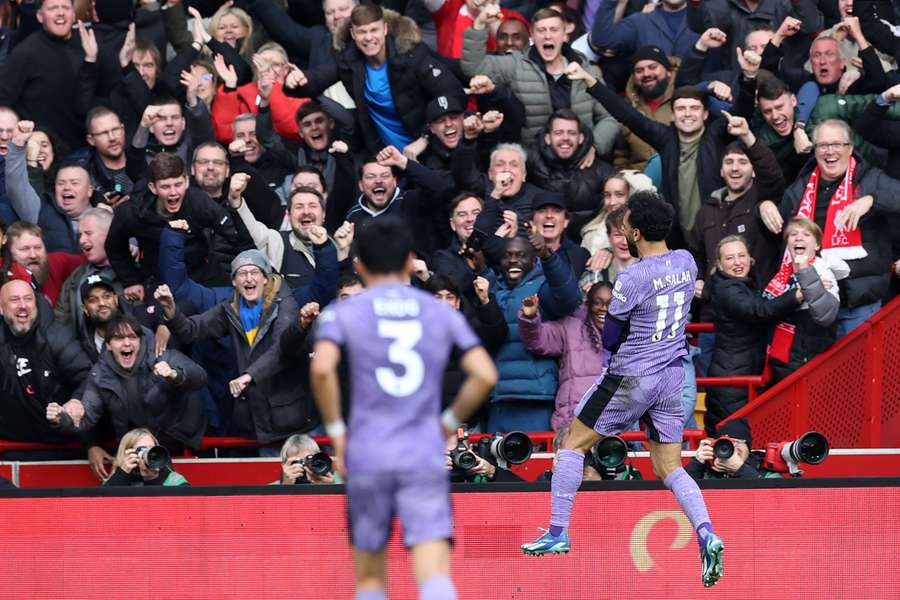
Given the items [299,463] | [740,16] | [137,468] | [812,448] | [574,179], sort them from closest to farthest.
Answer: [812,448]
[299,463]
[137,468]
[574,179]
[740,16]

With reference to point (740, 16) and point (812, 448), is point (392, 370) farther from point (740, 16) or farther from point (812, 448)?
point (740, 16)

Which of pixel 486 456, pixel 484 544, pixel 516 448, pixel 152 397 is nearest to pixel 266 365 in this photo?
pixel 152 397

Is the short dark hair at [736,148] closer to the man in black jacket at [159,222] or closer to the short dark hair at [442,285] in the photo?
the short dark hair at [442,285]

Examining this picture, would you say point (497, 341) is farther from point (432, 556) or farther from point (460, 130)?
point (432, 556)

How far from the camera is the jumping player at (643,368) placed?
8.92 meters

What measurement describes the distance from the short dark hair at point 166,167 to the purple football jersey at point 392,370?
16.5 ft

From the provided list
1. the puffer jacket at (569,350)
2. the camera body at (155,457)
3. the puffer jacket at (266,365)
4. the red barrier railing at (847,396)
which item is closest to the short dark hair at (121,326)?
the puffer jacket at (266,365)

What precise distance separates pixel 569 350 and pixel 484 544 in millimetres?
1804

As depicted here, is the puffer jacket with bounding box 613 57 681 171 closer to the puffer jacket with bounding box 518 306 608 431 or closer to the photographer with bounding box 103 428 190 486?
the puffer jacket with bounding box 518 306 608 431

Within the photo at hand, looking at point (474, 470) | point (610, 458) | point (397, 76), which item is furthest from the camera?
point (397, 76)

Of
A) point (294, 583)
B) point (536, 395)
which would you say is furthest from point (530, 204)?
point (294, 583)

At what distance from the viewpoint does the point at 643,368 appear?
9031mm

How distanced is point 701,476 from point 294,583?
245cm

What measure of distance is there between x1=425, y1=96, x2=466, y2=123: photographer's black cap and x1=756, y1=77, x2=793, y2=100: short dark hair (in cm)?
213
